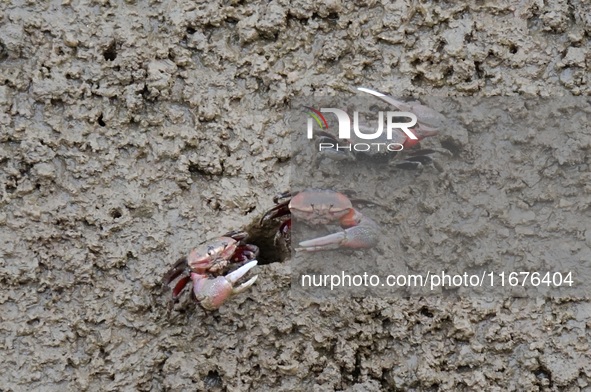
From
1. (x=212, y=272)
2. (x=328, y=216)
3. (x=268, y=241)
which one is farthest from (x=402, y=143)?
(x=212, y=272)

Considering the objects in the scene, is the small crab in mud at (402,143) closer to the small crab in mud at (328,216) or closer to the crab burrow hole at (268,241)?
the small crab in mud at (328,216)

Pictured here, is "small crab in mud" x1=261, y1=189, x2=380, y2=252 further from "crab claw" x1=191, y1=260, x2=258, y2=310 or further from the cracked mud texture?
"crab claw" x1=191, y1=260, x2=258, y2=310

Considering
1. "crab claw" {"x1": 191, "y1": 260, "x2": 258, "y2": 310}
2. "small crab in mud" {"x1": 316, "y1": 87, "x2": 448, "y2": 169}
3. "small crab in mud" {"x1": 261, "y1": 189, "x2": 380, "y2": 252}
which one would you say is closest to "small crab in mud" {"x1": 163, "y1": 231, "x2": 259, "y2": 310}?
"crab claw" {"x1": 191, "y1": 260, "x2": 258, "y2": 310}

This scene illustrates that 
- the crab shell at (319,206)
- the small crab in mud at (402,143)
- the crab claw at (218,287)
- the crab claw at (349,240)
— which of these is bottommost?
the crab claw at (218,287)

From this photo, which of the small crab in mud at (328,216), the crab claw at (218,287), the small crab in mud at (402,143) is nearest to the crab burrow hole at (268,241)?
the small crab in mud at (328,216)

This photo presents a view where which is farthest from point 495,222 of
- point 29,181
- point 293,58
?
point 29,181

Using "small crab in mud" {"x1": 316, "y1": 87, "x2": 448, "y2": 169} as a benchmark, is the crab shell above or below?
below
